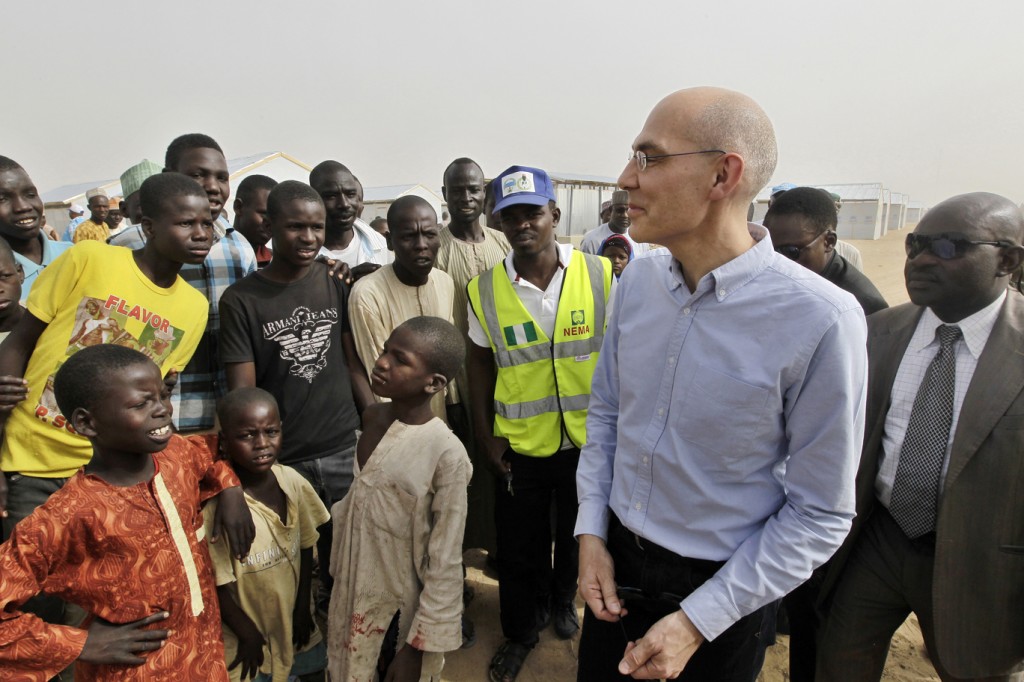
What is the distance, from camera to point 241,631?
2139 mm

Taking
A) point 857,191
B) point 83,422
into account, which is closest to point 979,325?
point 83,422

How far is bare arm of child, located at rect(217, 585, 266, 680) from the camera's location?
2.12 m

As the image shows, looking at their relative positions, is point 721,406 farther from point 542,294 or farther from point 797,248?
point 797,248

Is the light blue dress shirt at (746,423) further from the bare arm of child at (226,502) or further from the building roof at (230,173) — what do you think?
the building roof at (230,173)

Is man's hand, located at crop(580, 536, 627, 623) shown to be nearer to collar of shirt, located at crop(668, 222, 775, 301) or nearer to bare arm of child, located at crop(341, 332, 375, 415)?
collar of shirt, located at crop(668, 222, 775, 301)

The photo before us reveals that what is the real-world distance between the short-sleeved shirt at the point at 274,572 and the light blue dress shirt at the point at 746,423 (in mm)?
1447

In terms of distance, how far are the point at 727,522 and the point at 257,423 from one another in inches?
66.0

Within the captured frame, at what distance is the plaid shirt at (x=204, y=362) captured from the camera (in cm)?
258

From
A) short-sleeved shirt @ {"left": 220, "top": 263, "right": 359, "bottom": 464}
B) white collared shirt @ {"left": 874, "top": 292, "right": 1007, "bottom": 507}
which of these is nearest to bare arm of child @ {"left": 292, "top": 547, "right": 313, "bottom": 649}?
short-sleeved shirt @ {"left": 220, "top": 263, "right": 359, "bottom": 464}

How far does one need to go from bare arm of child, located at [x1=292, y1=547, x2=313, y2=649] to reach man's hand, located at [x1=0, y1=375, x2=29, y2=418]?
3.84 ft

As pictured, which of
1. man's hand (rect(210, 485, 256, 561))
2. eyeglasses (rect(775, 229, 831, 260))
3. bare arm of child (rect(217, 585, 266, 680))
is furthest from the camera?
eyeglasses (rect(775, 229, 831, 260))

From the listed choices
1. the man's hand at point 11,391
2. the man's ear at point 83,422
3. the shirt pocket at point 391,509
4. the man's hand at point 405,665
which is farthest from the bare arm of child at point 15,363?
the man's hand at point 405,665

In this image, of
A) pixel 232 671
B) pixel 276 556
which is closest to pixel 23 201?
pixel 276 556

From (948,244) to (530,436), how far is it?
1739 millimetres
